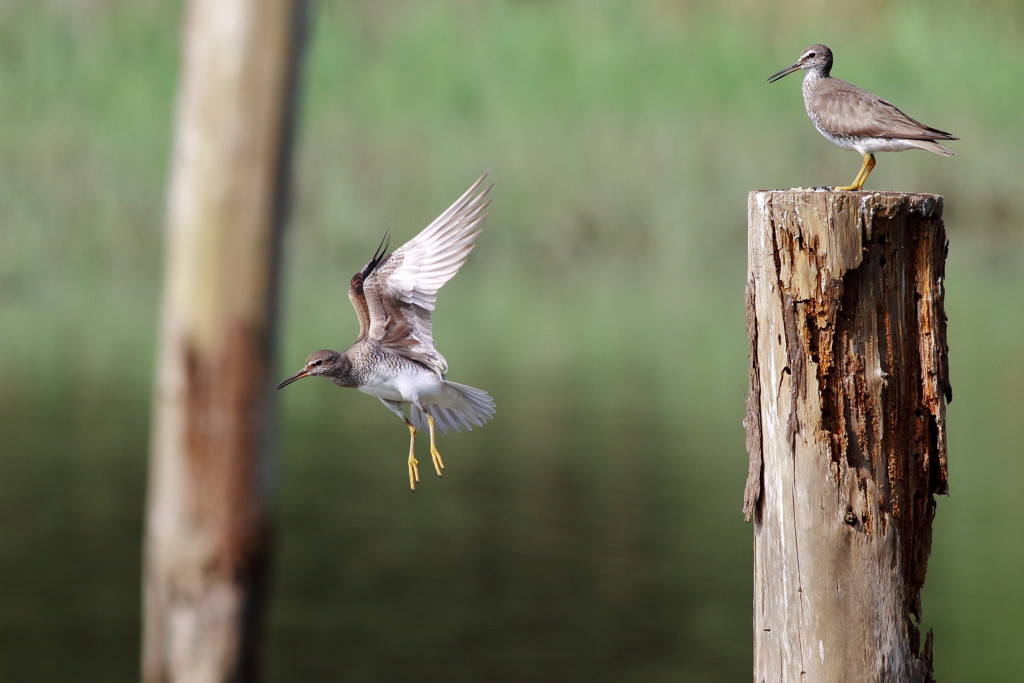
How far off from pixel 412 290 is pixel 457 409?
603 mm

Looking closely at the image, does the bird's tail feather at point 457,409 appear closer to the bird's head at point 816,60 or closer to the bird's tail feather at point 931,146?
the bird's tail feather at point 931,146

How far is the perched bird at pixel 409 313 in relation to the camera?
5.70 m

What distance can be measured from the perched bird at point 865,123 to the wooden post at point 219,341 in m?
2.50

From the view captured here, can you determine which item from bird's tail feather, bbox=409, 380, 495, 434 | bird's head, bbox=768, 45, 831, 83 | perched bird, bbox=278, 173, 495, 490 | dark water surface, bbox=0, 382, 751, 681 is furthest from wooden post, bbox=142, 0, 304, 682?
dark water surface, bbox=0, 382, 751, 681

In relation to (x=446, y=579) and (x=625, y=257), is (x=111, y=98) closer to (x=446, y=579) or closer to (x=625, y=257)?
(x=625, y=257)

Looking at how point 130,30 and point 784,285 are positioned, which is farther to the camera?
point 130,30

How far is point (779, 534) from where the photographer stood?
16.3 feet

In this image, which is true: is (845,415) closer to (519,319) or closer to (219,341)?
(219,341)

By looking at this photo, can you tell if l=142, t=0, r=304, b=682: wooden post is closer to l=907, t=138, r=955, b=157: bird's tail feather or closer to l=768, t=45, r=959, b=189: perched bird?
l=768, t=45, r=959, b=189: perched bird

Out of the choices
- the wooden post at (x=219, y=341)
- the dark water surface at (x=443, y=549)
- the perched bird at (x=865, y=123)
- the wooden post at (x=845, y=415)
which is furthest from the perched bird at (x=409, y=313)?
the dark water surface at (x=443, y=549)

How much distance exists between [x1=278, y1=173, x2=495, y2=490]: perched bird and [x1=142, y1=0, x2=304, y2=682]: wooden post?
45.0 inches

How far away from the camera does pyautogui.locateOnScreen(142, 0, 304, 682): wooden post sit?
4.38 metres

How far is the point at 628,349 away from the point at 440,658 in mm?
13348

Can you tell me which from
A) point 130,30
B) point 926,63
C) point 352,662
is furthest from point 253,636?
point 926,63
